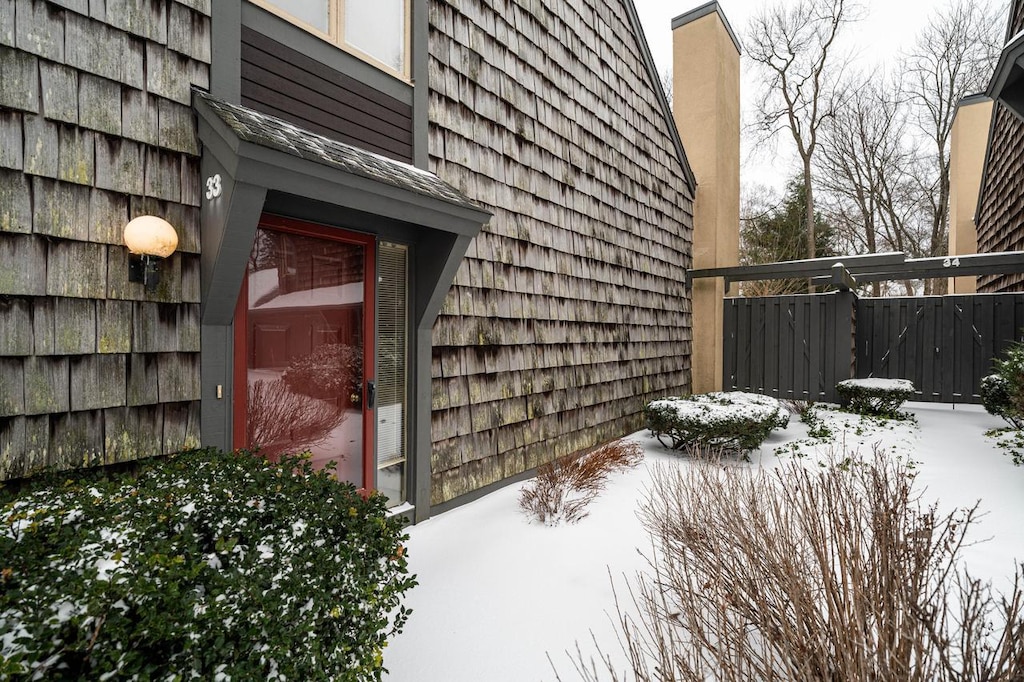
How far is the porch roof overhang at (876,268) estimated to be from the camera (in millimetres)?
6313

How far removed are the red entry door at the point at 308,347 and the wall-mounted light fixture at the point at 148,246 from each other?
0.47 metres

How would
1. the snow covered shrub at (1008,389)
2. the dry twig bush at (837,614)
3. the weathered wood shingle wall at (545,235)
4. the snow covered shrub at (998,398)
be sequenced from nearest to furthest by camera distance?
the dry twig bush at (837,614)
the weathered wood shingle wall at (545,235)
the snow covered shrub at (1008,389)
the snow covered shrub at (998,398)

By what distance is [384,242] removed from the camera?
11.3 ft

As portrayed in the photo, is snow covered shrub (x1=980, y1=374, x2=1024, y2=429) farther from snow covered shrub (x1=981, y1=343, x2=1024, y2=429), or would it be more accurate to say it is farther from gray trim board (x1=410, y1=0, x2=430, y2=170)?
gray trim board (x1=410, y1=0, x2=430, y2=170)

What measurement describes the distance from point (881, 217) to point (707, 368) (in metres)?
12.0

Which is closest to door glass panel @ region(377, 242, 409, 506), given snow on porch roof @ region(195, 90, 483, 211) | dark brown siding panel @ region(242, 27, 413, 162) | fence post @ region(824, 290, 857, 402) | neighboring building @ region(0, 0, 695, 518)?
neighboring building @ region(0, 0, 695, 518)

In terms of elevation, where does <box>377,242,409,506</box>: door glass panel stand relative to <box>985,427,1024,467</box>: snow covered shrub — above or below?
above

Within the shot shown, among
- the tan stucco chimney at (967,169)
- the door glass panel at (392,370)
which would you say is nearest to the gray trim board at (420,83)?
the door glass panel at (392,370)

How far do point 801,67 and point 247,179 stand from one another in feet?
58.2

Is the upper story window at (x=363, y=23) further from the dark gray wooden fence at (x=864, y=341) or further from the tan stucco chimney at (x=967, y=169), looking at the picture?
the tan stucco chimney at (x=967, y=169)

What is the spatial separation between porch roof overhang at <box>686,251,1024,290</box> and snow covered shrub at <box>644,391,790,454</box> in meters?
2.52

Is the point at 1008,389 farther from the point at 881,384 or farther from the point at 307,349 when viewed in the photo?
the point at 307,349

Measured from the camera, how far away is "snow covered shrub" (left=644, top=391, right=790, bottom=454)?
5.04m

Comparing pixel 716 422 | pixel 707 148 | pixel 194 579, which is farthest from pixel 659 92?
pixel 194 579
